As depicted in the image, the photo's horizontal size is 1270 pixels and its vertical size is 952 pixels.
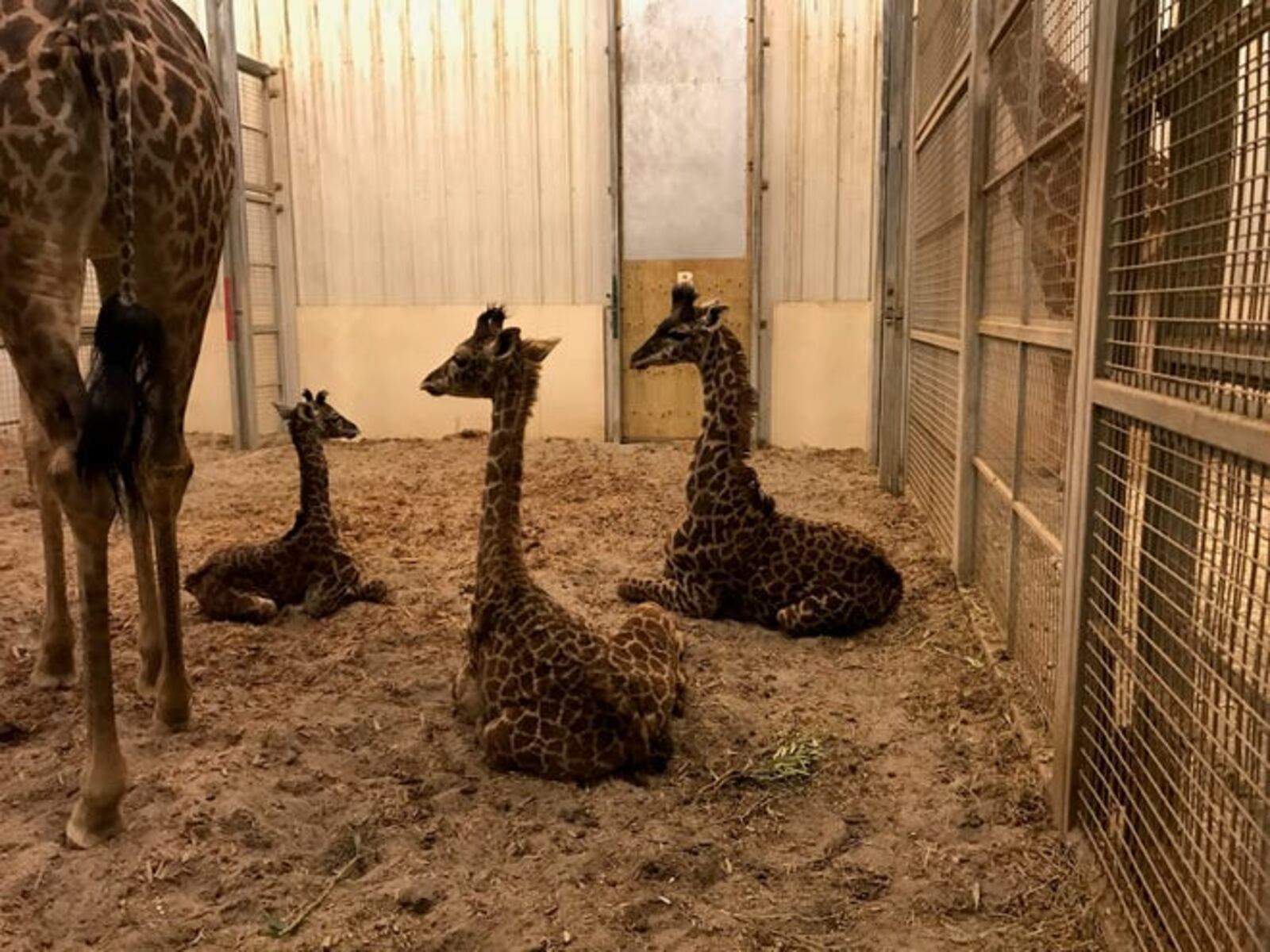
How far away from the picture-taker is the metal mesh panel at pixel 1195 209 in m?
1.79

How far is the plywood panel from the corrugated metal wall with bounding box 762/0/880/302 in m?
0.33

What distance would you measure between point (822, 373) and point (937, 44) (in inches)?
148

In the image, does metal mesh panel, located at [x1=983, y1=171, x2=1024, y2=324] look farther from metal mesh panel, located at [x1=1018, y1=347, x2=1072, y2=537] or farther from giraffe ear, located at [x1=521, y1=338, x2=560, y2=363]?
giraffe ear, located at [x1=521, y1=338, x2=560, y2=363]

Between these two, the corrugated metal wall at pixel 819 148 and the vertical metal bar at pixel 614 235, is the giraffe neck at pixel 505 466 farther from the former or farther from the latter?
the corrugated metal wall at pixel 819 148

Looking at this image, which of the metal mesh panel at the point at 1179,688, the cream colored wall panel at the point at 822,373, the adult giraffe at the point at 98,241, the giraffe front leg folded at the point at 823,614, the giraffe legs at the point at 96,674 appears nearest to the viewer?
the metal mesh panel at the point at 1179,688

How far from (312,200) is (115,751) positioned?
7691 millimetres

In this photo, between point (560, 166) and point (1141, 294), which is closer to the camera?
point (1141, 294)

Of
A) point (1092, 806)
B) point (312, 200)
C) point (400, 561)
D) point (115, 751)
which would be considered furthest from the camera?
point (312, 200)

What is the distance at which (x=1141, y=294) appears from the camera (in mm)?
2250

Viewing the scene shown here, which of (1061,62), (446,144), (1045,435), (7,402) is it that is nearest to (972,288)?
(1045,435)

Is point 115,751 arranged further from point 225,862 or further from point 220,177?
point 220,177

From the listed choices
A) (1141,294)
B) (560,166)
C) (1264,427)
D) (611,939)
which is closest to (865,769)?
(611,939)

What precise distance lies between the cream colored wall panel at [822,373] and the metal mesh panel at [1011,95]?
15.4 ft

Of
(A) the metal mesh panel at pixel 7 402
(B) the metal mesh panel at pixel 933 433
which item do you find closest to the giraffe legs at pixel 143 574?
(B) the metal mesh panel at pixel 933 433
